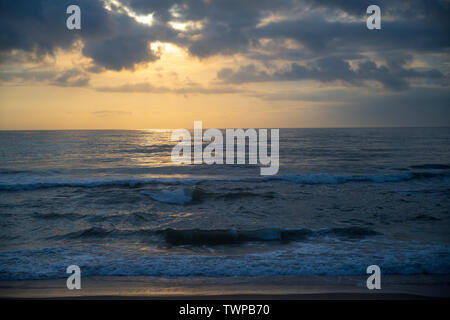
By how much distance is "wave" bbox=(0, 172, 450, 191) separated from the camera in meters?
16.5

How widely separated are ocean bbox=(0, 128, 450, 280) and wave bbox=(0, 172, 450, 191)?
Answer: 6 centimetres

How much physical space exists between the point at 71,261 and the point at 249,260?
4.18m

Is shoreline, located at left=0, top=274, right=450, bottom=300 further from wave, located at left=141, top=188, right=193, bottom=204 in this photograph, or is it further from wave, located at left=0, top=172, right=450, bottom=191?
wave, located at left=0, top=172, right=450, bottom=191

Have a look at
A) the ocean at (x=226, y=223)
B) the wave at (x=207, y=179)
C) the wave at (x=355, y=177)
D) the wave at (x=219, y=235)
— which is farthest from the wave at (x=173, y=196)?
the wave at (x=355, y=177)

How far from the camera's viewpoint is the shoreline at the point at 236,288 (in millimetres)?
5023

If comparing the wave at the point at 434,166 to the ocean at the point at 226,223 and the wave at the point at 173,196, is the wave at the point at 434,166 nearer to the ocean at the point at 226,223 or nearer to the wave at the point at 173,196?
the ocean at the point at 226,223

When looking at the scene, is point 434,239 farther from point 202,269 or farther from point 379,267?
point 202,269

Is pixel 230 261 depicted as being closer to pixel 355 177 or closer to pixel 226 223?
pixel 226 223

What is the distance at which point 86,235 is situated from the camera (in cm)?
873

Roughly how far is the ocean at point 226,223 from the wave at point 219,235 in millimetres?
31

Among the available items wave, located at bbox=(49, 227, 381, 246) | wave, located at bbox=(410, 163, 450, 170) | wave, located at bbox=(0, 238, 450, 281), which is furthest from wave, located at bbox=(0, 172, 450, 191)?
wave, located at bbox=(0, 238, 450, 281)

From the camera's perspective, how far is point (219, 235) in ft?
28.0

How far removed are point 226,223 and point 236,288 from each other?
4.40m

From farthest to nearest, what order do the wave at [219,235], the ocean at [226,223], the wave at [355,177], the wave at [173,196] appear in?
1. the wave at [355,177]
2. the wave at [173,196]
3. the wave at [219,235]
4. the ocean at [226,223]
